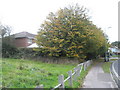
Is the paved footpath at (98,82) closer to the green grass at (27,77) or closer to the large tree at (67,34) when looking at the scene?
the green grass at (27,77)

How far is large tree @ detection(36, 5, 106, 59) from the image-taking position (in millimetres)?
18531

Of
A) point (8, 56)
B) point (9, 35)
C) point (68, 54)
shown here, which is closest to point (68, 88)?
point (68, 54)

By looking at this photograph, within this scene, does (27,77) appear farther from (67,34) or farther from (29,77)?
(67,34)

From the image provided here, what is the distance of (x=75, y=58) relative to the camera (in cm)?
1922

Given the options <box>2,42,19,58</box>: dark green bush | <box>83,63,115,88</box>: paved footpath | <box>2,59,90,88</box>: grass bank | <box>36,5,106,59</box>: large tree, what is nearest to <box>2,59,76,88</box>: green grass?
<box>2,59,90,88</box>: grass bank

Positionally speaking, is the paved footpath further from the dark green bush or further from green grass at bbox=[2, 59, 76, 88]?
the dark green bush

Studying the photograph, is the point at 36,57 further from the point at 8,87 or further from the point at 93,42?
the point at 8,87

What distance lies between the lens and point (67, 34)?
749 inches

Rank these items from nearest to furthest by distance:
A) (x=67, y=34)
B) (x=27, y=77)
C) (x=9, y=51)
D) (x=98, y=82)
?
(x=27, y=77), (x=98, y=82), (x=67, y=34), (x=9, y=51)

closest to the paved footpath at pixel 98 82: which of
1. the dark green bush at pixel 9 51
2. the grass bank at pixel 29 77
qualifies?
the grass bank at pixel 29 77

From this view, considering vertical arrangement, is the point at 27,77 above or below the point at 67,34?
below

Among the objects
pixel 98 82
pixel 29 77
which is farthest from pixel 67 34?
pixel 29 77

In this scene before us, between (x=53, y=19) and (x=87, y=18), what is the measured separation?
526cm

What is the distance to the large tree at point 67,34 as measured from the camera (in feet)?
60.8
